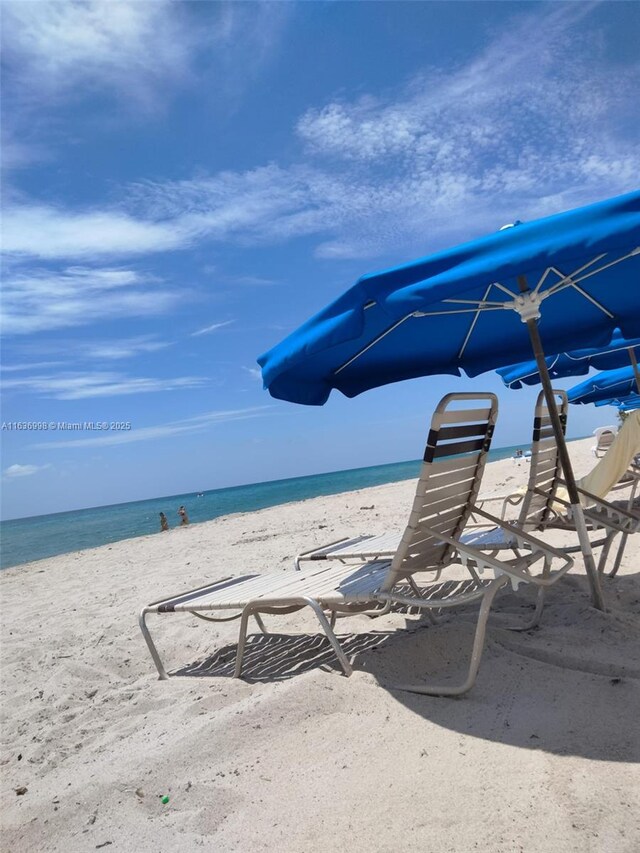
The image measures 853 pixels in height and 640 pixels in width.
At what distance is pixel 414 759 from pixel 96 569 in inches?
323

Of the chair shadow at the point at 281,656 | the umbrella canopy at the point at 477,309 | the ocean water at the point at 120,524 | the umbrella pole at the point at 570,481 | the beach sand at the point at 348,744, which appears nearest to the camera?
the beach sand at the point at 348,744

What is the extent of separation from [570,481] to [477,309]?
1118 mm

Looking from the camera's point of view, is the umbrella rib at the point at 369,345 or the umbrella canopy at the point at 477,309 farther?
the umbrella rib at the point at 369,345

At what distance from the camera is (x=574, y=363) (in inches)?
264

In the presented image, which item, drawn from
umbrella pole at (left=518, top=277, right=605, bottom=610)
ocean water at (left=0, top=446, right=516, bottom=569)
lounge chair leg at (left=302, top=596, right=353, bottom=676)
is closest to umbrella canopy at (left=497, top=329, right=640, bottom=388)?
umbrella pole at (left=518, top=277, right=605, bottom=610)

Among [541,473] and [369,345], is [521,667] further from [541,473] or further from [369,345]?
[369,345]

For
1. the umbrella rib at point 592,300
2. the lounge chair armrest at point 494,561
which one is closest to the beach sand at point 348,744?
the lounge chair armrest at point 494,561

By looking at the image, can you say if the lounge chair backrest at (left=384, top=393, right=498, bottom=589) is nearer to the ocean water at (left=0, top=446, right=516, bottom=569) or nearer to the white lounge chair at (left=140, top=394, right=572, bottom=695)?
the white lounge chair at (left=140, top=394, right=572, bottom=695)

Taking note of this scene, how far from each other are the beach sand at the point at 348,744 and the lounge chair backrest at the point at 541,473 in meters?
0.48

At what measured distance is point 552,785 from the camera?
1.60m

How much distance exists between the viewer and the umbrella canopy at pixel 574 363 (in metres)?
5.65

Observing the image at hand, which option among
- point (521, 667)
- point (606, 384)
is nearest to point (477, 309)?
point (521, 667)

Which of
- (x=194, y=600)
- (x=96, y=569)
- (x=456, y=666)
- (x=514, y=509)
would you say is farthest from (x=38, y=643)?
(x=514, y=509)

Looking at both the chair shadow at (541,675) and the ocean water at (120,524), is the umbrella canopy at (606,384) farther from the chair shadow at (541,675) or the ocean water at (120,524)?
the ocean water at (120,524)
